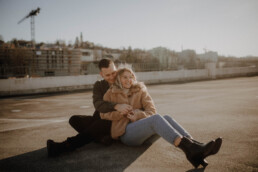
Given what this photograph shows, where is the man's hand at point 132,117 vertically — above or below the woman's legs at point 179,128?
above

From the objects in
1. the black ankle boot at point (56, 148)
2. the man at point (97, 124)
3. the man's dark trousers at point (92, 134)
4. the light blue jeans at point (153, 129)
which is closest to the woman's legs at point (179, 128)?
the light blue jeans at point (153, 129)

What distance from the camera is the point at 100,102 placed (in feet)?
11.2

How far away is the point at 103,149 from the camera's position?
11.5ft

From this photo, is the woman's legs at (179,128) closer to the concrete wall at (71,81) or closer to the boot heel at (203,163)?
the boot heel at (203,163)

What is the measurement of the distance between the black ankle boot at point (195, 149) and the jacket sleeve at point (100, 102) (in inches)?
48.2

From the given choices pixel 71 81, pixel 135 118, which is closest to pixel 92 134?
pixel 135 118

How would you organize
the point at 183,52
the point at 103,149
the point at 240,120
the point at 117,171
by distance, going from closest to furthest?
the point at 117,171 → the point at 103,149 → the point at 240,120 → the point at 183,52

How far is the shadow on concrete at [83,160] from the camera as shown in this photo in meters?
2.83

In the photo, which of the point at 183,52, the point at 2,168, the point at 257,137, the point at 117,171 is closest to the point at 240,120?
the point at 257,137

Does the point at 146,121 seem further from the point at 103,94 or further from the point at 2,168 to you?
the point at 2,168

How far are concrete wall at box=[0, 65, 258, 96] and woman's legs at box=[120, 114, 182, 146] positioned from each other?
13.4 metres

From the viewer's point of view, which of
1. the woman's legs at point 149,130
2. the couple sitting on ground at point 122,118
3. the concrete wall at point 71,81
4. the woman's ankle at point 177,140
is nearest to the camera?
the woman's ankle at point 177,140

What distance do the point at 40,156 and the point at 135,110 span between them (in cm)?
165

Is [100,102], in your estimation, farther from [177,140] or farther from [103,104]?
[177,140]
